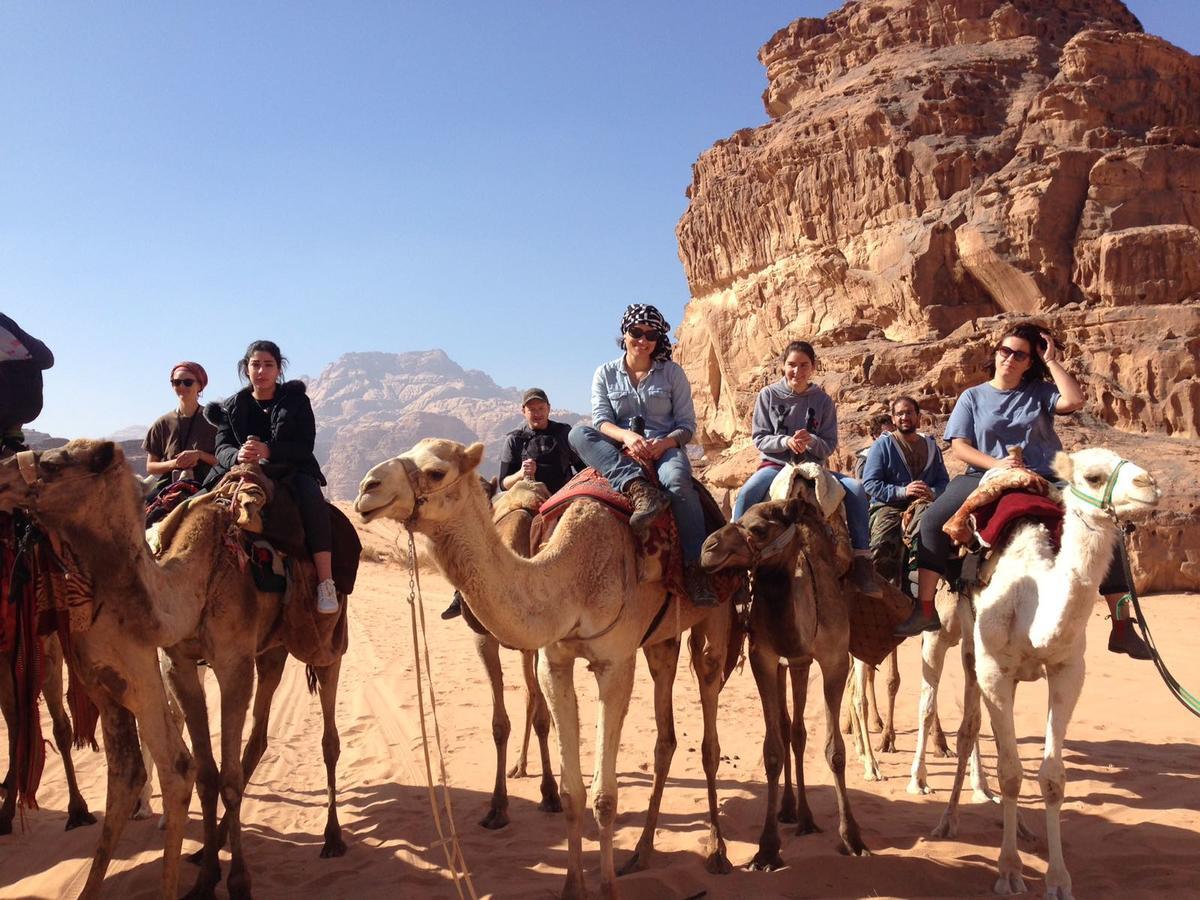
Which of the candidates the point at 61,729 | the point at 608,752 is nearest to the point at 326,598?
the point at 608,752

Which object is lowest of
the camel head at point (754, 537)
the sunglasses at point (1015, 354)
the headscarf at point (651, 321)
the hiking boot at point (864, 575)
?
the hiking boot at point (864, 575)

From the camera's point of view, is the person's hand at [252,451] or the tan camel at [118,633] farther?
the person's hand at [252,451]

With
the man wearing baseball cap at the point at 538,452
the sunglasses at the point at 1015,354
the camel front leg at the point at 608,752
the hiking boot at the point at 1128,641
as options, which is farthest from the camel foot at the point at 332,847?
the sunglasses at the point at 1015,354

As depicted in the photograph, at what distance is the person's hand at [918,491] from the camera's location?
679 centimetres

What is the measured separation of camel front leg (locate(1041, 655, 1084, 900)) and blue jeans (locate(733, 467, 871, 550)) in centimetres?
151

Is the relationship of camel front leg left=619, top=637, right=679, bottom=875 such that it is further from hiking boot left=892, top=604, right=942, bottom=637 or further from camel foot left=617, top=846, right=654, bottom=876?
hiking boot left=892, top=604, right=942, bottom=637

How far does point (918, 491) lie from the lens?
6.79 meters

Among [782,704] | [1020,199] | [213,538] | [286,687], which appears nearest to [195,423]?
[213,538]

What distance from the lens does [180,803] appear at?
4.30 m

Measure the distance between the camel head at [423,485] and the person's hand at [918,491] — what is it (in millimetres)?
4162

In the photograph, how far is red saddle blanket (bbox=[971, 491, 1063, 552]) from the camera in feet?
15.9

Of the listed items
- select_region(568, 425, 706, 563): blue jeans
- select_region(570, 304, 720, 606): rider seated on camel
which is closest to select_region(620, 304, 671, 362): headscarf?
select_region(570, 304, 720, 606): rider seated on camel

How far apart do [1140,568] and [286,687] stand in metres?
14.7

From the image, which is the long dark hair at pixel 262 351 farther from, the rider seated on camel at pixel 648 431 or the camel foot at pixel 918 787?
the camel foot at pixel 918 787
